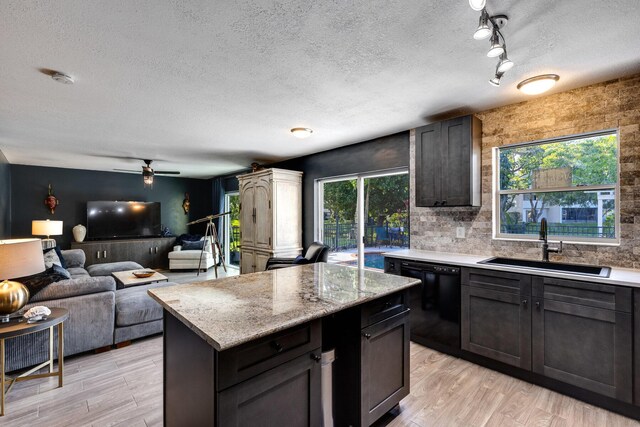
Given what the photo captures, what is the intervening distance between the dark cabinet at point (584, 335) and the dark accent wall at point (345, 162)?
2.14 metres

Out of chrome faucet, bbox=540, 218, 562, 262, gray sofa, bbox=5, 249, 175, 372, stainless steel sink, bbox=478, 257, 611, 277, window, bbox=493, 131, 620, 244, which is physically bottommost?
gray sofa, bbox=5, 249, 175, 372

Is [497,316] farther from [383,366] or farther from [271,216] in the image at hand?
[271,216]

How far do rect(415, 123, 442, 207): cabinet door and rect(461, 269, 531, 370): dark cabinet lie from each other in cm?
92

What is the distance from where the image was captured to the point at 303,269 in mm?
2531

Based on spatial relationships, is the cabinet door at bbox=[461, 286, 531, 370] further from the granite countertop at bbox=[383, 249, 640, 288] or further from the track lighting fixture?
the track lighting fixture

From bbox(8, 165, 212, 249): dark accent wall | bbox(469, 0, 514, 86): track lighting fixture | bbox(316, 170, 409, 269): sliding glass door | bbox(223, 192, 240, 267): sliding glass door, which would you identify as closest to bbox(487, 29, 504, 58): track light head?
bbox(469, 0, 514, 86): track lighting fixture

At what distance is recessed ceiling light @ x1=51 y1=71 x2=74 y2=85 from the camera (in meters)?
2.21

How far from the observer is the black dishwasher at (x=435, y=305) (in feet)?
9.23

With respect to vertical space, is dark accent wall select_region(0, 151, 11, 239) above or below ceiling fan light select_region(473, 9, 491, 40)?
below

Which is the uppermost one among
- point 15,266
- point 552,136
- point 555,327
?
point 552,136

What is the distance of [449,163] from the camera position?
3107mm

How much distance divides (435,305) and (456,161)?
4.86 ft

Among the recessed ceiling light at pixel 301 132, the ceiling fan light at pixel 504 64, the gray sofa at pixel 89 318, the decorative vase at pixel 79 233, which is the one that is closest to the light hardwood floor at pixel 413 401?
the gray sofa at pixel 89 318

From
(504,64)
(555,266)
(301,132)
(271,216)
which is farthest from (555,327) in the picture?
(271,216)
